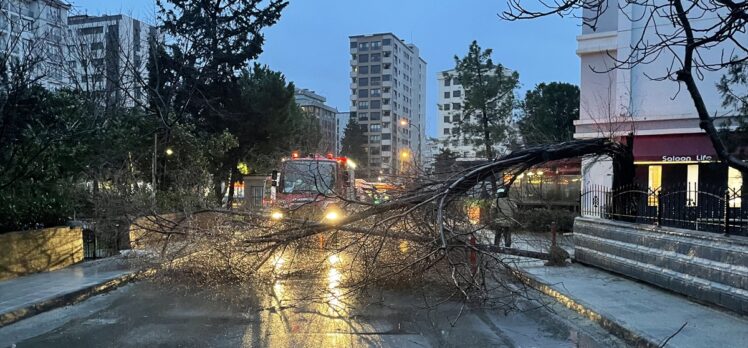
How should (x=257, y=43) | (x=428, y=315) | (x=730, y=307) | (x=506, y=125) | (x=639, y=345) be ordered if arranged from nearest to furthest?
(x=639, y=345) < (x=730, y=307) < (x=428, y=315) < (x=257, y=43) < (x=506, y=125)

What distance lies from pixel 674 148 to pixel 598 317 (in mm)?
15481

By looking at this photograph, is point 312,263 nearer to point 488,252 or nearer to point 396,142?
point 488,252

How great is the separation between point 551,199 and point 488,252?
615 inches

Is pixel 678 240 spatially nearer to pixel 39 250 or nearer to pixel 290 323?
pixel 290 323

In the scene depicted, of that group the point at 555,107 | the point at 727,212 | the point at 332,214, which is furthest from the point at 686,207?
the point at 555,107

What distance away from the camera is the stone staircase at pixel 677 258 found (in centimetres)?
751

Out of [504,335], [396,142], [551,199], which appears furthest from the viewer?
[396,142]

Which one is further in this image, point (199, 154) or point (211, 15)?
point (211, 15)

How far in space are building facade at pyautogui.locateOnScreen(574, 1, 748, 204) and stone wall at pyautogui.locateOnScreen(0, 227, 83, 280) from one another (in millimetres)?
15689

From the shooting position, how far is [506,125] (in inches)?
1189

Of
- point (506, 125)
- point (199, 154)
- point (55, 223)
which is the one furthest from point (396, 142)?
point (55, 223)

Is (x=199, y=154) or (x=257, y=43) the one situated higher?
(x=257, y=43)

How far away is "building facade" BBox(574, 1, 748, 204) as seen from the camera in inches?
800

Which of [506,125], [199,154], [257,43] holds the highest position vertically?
[257,43]
